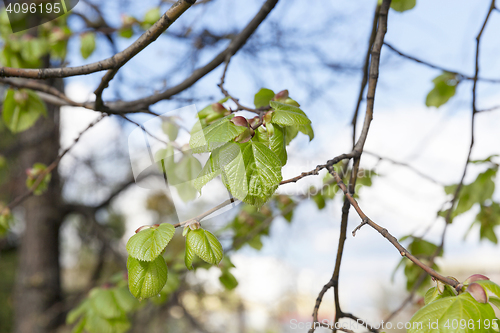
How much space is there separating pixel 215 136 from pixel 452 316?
1.05ft

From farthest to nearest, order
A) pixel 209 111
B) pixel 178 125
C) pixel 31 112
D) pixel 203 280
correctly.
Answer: pixel 203 280, pixel 31 112, pixel 178 125, pixel 209 111

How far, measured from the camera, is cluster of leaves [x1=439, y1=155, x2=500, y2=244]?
0.96 metres

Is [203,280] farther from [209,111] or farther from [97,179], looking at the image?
[209,111]

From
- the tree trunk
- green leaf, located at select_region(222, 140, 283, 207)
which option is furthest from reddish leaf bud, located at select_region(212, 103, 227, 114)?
the tree trunk

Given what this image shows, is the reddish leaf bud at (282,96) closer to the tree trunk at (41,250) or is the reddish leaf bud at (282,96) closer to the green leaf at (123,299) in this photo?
the green leaf at (123,299)

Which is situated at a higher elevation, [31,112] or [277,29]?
[277,29]

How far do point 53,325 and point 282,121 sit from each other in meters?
2.92

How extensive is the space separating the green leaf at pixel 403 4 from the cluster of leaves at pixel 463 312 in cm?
65

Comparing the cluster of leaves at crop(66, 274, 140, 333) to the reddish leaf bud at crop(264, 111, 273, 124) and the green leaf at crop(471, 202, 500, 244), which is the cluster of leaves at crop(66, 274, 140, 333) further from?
the green leaf at crop(471, 202, 500, 244)

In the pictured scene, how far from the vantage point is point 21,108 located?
1011mm

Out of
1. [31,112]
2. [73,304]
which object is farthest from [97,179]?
[31,112]

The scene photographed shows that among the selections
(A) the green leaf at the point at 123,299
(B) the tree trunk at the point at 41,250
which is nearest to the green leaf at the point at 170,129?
(A) the green leaf at the point at 123,299

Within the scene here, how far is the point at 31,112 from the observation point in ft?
3.38

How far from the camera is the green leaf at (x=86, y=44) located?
4.67 ft
